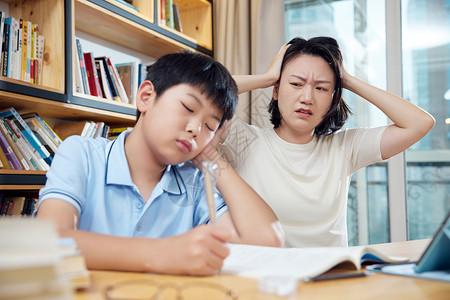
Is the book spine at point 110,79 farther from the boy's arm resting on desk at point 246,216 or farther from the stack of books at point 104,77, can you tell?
the boy's arm resting on desk at point 246,216

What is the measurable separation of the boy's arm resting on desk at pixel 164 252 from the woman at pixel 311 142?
2.55 feet

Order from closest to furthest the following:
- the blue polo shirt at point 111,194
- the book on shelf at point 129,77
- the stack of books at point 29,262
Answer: the stack of books at point 29,262 < the blue polo shirt at point 111,194 < the book on shelf at point 129,77

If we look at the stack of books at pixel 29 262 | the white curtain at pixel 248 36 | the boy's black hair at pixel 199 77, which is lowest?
the stack of books at pixel 29 262

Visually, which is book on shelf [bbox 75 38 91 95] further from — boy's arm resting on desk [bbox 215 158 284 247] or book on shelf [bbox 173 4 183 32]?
boy's arm resting on desk [bbox 215 158 284 247]

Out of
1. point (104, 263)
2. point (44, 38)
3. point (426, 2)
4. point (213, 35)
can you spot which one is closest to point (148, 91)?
point (104, 263)

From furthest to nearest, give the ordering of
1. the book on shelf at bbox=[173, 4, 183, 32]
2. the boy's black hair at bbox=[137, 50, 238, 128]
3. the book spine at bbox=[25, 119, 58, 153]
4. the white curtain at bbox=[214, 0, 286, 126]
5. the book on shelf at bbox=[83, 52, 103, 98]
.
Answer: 1. the white curtain at bbox=[214, 0, 286, 126]
2. the book on shelf at bbox=[173, 4, 183, 32]
3. the book on shelf at bbox=[83, 52, 103, 98]
4. the book spine at bbox=[25, 119, 58, 153]
5. the boy's black hair at bbox=[137, 50, 238, 128]

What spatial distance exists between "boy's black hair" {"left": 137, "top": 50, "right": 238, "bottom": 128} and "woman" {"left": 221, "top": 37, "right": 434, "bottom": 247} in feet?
1.23

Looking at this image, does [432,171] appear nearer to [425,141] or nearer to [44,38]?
[425,141]

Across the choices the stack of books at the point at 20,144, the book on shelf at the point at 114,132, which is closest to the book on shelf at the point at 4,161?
the stack of books at the point at 20,144

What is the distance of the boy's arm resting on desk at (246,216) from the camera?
101cm

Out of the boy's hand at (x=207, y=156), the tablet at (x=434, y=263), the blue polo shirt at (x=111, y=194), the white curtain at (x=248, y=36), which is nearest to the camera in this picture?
the tablet at (x=434, y=263)

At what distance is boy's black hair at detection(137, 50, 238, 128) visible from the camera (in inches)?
41.1

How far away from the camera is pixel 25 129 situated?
1.75 meters

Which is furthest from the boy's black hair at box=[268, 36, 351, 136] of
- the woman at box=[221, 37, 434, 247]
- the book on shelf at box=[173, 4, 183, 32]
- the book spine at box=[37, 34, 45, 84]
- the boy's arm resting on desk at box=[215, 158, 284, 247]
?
the book on shelf at box=[173, 4, 183, 32]
